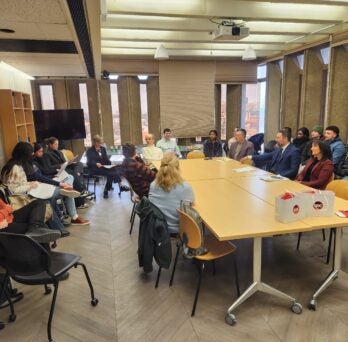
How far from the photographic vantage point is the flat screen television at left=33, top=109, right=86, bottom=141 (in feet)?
22.7

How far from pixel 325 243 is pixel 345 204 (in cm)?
120

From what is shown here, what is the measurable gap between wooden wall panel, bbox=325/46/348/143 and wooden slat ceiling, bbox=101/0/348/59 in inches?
18.4

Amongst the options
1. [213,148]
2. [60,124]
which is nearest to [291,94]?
[213,148]

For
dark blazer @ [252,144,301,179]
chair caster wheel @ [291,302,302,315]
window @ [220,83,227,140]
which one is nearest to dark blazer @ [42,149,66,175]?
dark blazer @ [252,144,301,179]

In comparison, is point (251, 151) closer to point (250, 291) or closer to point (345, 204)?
point (345, 204)

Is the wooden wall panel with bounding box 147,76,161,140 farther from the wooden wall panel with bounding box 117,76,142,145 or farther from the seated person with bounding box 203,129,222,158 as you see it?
the seated person with bounding box 203,129,222,158

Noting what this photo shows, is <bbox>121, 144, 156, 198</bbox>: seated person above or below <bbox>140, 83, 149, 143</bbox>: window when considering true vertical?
below

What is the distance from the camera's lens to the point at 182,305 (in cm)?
255

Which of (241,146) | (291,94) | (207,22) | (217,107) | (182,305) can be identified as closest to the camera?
(182,305)

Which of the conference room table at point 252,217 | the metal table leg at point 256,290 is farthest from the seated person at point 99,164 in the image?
the metal table leg at point 256,290

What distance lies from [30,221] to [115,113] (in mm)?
5432

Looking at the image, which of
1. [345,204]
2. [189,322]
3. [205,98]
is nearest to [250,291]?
[189,322]

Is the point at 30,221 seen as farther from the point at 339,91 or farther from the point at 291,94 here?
the point at 291,94

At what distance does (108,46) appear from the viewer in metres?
6.18
